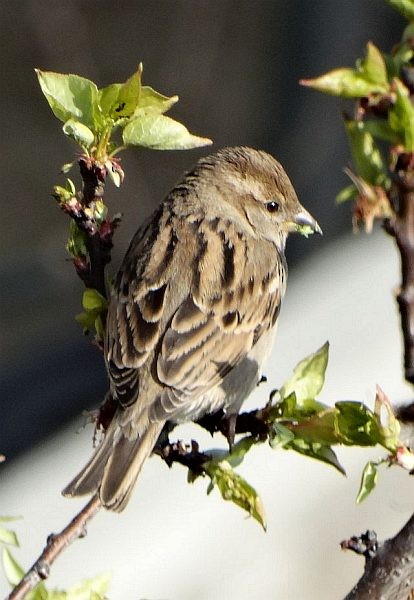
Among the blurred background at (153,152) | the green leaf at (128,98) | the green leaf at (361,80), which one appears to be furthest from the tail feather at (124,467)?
the blurred background at (153,152)

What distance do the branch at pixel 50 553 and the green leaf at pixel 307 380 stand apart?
42cm

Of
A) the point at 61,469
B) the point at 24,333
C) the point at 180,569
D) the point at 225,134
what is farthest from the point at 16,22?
the point at 180,569

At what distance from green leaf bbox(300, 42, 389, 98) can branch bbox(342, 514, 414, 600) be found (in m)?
0.60

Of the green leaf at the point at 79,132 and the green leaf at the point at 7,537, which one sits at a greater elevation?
the green leaf at the point at 79,132

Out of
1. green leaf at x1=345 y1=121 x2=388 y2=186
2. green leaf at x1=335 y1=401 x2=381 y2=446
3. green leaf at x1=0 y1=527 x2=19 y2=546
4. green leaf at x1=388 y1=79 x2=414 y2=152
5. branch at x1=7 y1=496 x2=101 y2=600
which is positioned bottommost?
green leaf at x1=0 y1=527 x2=19 y2=546

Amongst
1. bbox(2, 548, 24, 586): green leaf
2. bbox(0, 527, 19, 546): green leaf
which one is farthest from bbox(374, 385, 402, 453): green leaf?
bbox(2, 548, 24, 586): green leaf

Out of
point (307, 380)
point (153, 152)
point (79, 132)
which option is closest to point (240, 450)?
point (307, 380)

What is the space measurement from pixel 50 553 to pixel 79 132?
72cm

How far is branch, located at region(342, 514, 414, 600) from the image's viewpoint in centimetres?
162

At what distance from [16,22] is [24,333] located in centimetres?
169

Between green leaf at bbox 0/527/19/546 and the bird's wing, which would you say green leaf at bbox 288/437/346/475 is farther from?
the bird's wing

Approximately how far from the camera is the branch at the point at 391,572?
63.9 inches

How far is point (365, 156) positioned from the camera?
1.65 metres

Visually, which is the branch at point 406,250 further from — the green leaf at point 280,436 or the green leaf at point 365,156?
the green leaf at point 280,436
